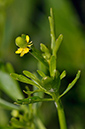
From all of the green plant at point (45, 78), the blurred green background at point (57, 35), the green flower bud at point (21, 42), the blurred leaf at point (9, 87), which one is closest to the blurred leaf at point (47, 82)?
the green plant at point (45, 78)

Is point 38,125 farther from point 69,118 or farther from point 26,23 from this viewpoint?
point 26,23

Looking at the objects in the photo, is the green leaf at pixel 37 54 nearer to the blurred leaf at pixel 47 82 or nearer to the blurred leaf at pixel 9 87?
the blurred leaf at pixel 47 82

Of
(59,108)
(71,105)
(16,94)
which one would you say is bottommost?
(59,108)

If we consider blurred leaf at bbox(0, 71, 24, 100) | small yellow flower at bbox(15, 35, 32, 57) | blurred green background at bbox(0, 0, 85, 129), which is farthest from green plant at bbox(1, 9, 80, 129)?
blurred green background at bbox(0, 0, 85, 129)

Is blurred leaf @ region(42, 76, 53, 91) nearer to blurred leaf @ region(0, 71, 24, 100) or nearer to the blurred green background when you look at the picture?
blurred leaf @ region(0, 71, 24, 100)

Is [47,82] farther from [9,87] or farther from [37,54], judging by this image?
[9,87]

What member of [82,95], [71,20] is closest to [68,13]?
[71,20]
